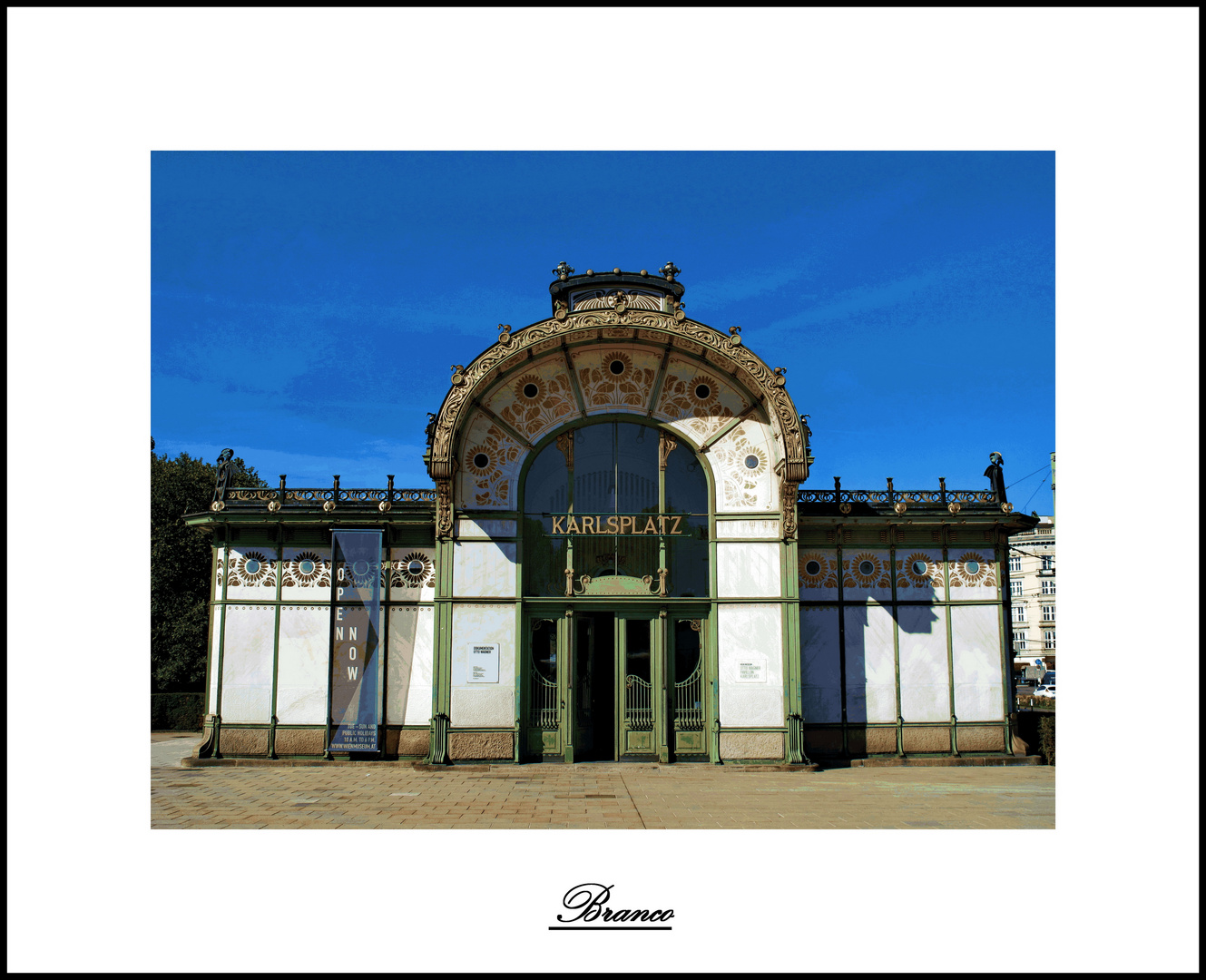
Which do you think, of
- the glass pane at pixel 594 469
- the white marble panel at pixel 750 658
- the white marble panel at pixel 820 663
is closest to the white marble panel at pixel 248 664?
the glass pane at pixel 594 469

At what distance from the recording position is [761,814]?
10.6 metres

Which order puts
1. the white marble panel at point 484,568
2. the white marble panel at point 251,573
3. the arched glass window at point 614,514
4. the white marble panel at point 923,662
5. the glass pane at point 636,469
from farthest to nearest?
the white marble panel at point 251,573
the white marble panel at point 923,662
the glass pane at point 636,469
the arched glass window at point 614,514
the white marble panel at point 484,568

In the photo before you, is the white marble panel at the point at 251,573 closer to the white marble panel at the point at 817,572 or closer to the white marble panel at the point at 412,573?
the white marble panel at the point at 412,573

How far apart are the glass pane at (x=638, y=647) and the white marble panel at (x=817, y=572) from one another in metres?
3.21

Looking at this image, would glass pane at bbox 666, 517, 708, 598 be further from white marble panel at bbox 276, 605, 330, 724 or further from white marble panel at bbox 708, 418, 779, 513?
white marble panel at bbox 276, 605, 330, 724

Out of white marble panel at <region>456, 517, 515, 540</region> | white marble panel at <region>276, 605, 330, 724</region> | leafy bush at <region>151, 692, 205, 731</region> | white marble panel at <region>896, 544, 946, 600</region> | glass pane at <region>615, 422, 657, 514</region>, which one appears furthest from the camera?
leafy bush at <region>151, 692, 205, 731</region>

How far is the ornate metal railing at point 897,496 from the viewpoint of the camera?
54.6 ft

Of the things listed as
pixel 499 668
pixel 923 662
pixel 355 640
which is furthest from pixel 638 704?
pixel 923 662

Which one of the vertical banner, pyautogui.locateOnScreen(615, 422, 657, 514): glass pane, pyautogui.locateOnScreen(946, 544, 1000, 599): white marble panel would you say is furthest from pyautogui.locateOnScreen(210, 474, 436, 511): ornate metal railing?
pyautogui.locateOnScreen(946, 544, 1000, 599): white marble panel

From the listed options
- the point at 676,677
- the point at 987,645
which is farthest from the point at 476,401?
the point at 987,645

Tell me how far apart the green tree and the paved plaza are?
12.8 metres

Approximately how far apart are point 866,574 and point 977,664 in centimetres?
274

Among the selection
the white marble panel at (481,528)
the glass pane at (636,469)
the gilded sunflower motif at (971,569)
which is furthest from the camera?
the gilded sunflower motif at (971,569)

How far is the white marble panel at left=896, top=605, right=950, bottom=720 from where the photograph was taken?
16.2 m
